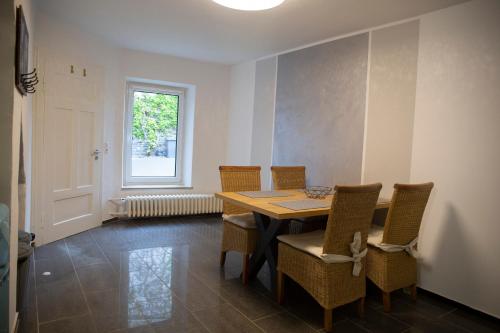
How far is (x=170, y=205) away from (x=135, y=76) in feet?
5.89

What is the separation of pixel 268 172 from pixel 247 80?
1368 millimetres

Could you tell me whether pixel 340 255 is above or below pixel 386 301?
above

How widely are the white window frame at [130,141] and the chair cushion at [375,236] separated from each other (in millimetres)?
3242

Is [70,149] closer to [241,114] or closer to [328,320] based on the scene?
[241,114]

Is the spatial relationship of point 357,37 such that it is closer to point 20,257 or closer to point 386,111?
point 386,111

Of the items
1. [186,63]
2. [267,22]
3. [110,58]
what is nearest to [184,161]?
[186,63]

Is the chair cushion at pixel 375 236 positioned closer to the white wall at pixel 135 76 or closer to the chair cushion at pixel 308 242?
the chair cushion at pixel 308 242

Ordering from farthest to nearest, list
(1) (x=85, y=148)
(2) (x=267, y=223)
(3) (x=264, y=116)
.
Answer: (3) (x=264, y=116), (1) (x=85, y=148), (2) (x=267, y=223)

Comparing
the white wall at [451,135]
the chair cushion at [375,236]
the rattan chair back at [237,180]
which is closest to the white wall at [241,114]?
the rattan chair back at [237,180]

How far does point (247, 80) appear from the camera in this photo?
190 inches

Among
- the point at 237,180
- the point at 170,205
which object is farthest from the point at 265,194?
the point at 170,205

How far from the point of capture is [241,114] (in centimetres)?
495

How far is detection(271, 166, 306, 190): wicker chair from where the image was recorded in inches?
138

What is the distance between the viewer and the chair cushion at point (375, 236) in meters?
2.46
